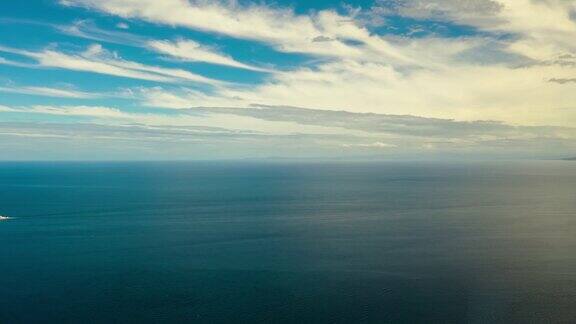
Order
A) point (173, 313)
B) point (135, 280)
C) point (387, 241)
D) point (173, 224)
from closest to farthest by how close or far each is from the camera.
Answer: point (173, 313), point (135, 280), point (387, 241), point (173, 224)

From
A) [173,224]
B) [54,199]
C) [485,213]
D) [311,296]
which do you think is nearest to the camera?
[311,296]

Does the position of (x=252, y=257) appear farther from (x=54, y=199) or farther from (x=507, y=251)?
(x=54, y=199)

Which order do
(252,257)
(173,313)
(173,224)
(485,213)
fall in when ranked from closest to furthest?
(173,313) → (252,257) → (173,224) → (485,213)

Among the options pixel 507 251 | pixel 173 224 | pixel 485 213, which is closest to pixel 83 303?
Answer: pixel 173 224

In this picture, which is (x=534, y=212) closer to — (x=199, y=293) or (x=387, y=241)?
Answer: (x=387, y=241)

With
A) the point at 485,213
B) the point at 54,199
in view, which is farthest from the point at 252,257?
the point at 54,199

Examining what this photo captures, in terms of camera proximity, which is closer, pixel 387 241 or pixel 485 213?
pixel 387 241

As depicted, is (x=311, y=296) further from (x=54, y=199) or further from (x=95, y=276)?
(x=54, y=199)

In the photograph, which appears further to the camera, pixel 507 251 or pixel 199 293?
pixel 507 251

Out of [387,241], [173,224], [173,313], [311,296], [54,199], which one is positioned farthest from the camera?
[54,199]
